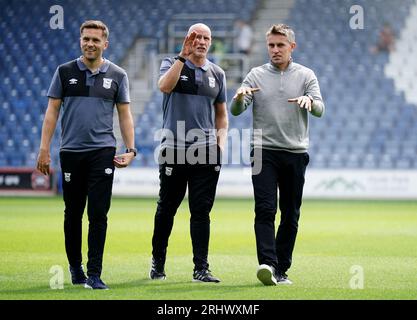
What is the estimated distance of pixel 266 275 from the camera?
7211 mm

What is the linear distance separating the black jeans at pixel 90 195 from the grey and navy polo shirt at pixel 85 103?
3.7 inches

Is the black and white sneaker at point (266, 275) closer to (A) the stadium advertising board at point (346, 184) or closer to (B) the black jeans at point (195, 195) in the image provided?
(B) the black jeans at point (195, 195)

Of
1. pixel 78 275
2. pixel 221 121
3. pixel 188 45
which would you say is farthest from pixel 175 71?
pixel 78 275

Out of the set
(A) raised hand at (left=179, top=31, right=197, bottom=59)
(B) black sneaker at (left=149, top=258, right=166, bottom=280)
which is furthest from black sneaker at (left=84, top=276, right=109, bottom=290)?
(A) raised hand at (left=179, top=31, right=197, bottom=59)

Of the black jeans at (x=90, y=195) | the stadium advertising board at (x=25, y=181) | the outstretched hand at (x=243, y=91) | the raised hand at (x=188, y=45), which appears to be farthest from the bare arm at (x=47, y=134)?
the stadium advertising board at (x=25, y=181)

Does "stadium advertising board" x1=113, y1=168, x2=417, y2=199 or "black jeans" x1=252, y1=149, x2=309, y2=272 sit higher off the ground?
"black jeans" x1=252, y1=149, x2=309, y2=272

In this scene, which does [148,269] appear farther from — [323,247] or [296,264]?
[323,247]

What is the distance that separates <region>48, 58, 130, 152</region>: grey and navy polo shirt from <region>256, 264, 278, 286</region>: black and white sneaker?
154 cm

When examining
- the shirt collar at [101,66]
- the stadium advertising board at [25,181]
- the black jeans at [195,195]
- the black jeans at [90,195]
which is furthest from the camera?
the stadium advertising board at [25,181]

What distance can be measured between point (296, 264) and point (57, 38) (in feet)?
65.5

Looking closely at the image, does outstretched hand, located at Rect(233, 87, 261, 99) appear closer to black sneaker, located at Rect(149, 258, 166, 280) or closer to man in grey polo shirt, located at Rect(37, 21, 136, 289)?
man in grey polo shirt, located at Rect(37, 21, 136, 289)

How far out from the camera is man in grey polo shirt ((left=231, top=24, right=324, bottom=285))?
7.46 metres

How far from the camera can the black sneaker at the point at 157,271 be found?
25.7ft

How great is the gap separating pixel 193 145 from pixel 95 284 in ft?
4.91
